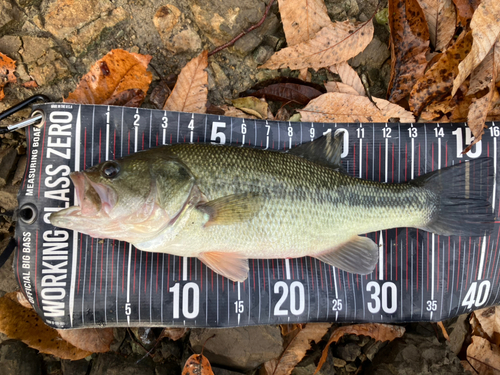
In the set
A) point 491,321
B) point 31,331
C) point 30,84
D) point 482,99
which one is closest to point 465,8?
point 482,99

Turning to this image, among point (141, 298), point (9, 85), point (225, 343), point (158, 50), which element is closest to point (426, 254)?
point (225, 343)

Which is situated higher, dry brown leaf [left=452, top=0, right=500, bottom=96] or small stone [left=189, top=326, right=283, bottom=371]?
dry brown leaf [left=452, top=0, right=500, bottom=96]

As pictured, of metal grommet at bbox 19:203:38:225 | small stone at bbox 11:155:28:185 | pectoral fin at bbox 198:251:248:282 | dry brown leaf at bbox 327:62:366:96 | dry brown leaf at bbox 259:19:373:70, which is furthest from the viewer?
dry brown leaf at bbox 327:62:366:96

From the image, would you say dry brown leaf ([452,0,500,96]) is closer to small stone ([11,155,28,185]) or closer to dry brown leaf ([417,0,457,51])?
dry brown leaf ([417,0,457,51])

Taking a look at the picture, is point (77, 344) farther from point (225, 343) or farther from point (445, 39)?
point (445, 39)

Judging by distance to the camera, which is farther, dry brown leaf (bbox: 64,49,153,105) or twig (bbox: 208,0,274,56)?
twig (bbox: 208,0,274,56)

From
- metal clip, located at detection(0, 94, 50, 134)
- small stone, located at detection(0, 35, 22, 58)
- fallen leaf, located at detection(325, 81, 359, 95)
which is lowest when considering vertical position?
metal clip, located at detection(0, 94, 50, 134)

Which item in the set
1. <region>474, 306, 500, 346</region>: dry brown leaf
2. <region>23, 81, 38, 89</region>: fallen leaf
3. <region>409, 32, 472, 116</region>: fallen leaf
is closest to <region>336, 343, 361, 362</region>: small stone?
<region>474, 306, 500, 346</region>: dry brown leaf
